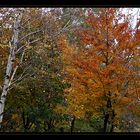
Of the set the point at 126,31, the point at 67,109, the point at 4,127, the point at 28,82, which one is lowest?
the point at 4,127

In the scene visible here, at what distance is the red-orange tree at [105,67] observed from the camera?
502 cm

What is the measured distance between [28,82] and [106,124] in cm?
178

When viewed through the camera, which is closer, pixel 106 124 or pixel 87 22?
pixel 106 124

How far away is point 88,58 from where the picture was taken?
5.30 metres

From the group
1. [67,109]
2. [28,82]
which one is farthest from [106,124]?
[28,82]

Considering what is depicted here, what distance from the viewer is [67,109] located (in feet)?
18.8

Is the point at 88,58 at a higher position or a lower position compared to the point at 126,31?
lower

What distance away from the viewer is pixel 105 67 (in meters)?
5.15

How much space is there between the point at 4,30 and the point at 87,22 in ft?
5.59

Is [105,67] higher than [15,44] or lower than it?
lower

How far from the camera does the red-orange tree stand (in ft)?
16.5
